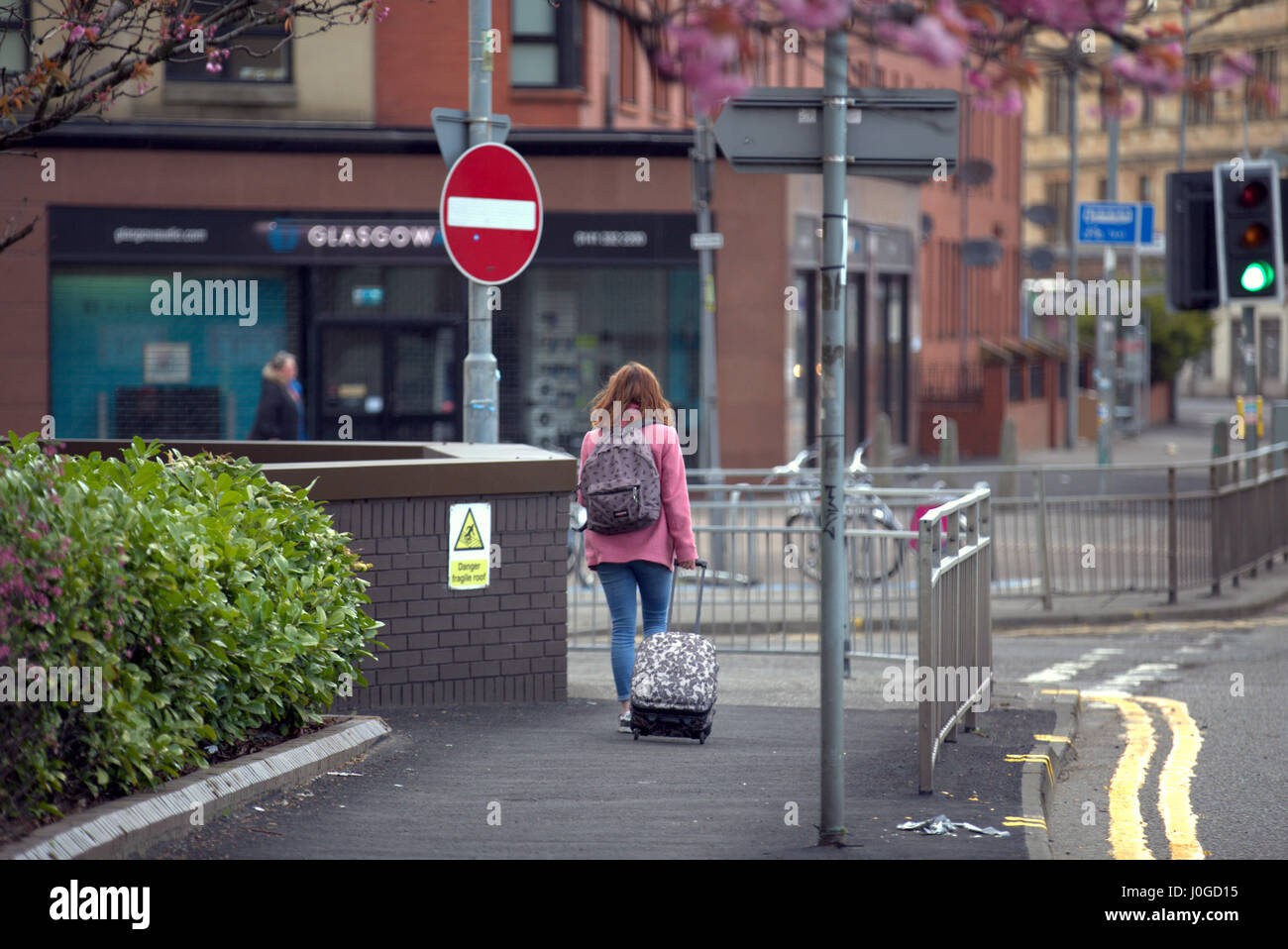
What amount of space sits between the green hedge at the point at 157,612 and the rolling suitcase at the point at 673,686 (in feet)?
4.12

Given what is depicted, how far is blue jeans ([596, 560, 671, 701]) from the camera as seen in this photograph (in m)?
8.50

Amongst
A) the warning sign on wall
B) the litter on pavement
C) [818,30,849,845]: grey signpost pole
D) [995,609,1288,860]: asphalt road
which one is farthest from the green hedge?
[995,609,1288,860]: asphalt road

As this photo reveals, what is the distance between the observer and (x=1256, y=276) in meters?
16.0

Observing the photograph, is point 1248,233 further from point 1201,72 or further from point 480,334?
point 1201,72

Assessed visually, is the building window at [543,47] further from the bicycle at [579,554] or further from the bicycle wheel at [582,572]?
the bicycle wheel at [582,572]

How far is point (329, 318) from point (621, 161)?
14.1 feet

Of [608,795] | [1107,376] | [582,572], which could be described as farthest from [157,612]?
[1107,376]

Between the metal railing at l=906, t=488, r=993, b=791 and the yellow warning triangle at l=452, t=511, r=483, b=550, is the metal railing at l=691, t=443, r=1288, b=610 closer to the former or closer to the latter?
the metal railing at l=906, t=488, r=993, b=791

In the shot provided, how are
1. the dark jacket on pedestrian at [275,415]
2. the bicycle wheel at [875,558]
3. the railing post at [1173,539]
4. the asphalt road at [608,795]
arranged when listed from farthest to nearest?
1. the dark jacket on pedestrian at [275,415]
2. the railing post at [1173,539]
3. the bicycle wheel at [875,558]
4. the asphalt road at [608,795]

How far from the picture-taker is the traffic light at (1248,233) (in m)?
16.0

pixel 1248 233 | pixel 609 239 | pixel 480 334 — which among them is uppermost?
pixel 609 239

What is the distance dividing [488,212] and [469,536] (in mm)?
1887

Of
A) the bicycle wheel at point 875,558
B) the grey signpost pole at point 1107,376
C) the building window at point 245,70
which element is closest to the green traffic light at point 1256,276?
the grey signpost pole at point 1107,376

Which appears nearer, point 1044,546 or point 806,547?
point 806,547
